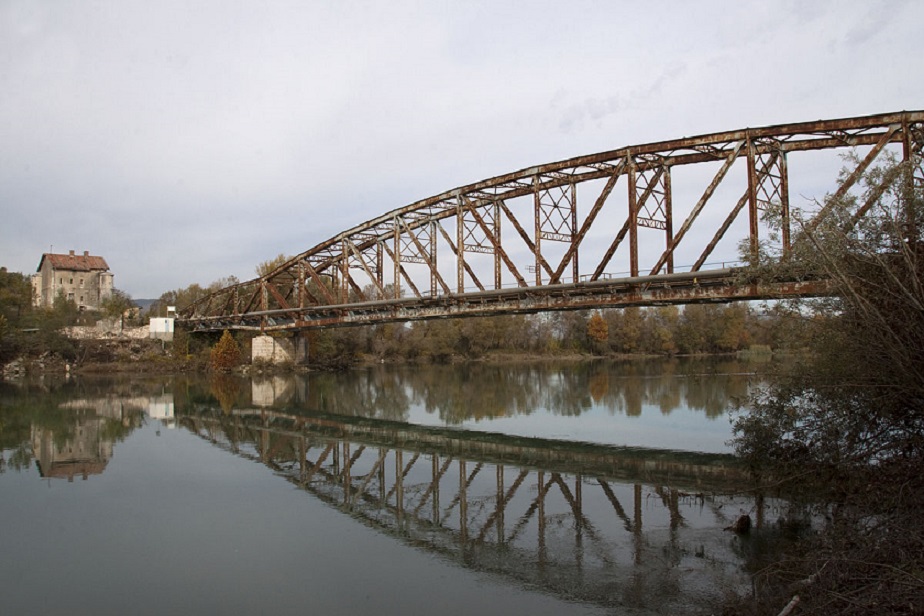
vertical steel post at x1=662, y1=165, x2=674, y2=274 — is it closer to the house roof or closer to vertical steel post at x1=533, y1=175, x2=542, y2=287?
vertical steel post at x1=533, y1=175, x2=542, y2=287

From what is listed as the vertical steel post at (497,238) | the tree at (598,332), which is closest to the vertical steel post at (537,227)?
the vertical steel post at (497,238)

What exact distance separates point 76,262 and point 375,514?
125 metres

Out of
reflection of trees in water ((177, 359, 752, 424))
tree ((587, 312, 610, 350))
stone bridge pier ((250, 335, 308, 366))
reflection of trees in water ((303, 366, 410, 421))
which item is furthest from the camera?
tree ((587, 312, 610, 350))

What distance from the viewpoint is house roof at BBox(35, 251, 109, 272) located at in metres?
117

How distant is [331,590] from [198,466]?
13189 mm

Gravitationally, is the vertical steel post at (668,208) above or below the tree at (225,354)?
above

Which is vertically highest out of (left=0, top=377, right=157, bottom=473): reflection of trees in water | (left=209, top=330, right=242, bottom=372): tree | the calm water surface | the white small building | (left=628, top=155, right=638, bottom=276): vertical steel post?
(left=628, top=155, right=638, bottom=276): vertical steel post

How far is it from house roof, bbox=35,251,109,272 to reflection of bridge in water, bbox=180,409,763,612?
10737cm

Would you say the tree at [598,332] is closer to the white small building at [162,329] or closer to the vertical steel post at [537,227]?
the white small building at [162,329]

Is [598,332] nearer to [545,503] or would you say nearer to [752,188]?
[752,188]

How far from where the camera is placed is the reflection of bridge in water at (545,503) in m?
11.2

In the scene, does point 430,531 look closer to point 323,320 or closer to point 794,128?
point 794,128

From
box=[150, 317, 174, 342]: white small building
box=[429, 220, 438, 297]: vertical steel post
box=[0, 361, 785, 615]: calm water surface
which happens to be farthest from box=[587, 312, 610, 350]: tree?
box=[0, 361, 785, 615]: calm water surface

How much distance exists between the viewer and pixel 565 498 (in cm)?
1647
